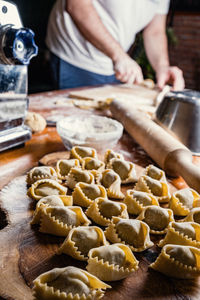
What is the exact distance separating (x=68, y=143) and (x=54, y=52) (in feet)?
6.00

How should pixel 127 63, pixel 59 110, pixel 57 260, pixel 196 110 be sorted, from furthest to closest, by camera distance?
pixel 127 63
pixel 59 110
pixel 196 110
pixel 57 260

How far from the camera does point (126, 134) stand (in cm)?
180

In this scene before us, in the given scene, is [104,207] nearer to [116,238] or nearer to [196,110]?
[116,238]

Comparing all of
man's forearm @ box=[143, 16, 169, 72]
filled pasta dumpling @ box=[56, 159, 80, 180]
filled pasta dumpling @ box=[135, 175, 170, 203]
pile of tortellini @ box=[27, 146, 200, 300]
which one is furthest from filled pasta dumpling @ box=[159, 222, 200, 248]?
man's forearm @ box=[143, 16, 169, 72]

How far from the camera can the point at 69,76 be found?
3.01 m

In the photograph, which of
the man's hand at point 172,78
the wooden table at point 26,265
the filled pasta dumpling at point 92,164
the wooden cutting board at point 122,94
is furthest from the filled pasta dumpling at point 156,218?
the man's hand at point 172,78

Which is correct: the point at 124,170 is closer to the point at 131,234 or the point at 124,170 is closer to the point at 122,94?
the point at 131,234

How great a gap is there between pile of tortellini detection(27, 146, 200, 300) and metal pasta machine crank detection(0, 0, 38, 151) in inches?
11.9

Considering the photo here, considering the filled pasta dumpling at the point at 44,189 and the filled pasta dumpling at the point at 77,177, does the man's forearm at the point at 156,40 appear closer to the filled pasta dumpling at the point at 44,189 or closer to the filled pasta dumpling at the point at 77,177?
the filled pasta dumpling at the point at 77,177

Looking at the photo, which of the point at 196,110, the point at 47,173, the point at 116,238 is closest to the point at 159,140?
the point at 196,110

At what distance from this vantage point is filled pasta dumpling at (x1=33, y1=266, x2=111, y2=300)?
608mm

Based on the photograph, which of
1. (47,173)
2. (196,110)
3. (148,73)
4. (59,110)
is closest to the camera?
(47,173)

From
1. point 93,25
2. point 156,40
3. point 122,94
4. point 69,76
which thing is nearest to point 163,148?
point 122,94

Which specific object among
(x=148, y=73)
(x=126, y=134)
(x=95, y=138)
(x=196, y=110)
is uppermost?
(x=196, y=110)
